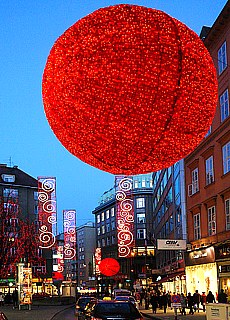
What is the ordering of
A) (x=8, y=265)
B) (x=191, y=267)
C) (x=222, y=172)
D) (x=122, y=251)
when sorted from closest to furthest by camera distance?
(x=222, y=172), (x=191, y=267), (x=122, y=251), (x=8, y=265)

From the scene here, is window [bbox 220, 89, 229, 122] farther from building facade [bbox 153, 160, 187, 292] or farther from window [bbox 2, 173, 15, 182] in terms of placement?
window [bbox 2, 173, 15, 182]

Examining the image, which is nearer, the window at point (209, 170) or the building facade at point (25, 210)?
the window at point (209, 170)

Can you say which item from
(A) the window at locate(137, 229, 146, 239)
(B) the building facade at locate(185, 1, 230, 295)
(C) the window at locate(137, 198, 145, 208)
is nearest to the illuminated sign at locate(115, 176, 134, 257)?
(B) the building facade at locate(185, 1, 230, 295)

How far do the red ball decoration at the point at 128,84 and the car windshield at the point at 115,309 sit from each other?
7.81 m

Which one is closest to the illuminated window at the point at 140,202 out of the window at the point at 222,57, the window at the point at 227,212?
the window at the point at 222,57

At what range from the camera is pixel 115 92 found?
452 inches

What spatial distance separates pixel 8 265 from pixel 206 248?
38428mm

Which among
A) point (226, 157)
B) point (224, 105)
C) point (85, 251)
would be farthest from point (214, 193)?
point (85, 251)

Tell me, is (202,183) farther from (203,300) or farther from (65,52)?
(65,52)

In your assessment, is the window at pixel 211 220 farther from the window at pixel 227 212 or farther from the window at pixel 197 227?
→ the window at pixel 197 227

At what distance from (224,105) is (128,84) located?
25625 mm

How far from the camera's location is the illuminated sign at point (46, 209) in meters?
56.5

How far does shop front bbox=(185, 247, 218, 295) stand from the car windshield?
60.8 ft

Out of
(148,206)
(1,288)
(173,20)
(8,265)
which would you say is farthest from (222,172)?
(148,206)
